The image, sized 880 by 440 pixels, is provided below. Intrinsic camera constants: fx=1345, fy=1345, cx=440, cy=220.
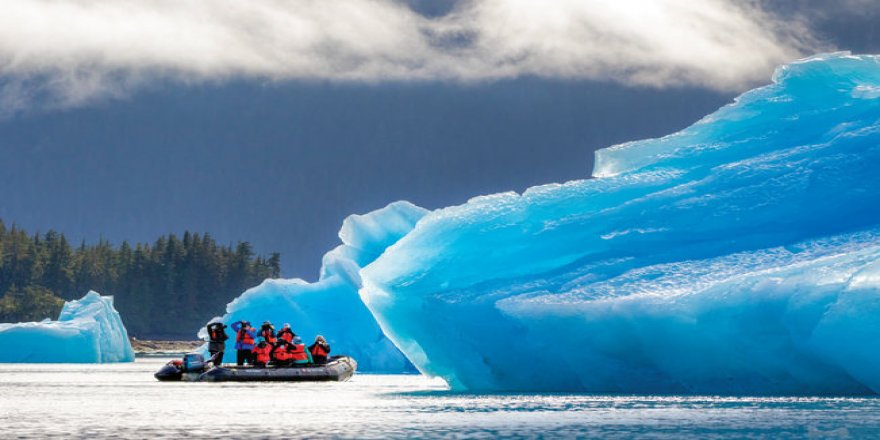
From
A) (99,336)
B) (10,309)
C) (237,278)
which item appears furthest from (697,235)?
(237,278)

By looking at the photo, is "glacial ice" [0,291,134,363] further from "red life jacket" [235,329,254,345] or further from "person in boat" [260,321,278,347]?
"person in boat" [260,321,278,347]

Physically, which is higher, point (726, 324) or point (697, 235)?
point (697, 235)

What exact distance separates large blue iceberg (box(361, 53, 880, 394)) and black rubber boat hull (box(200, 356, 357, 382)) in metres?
5.99

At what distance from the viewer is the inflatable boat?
3103 centimetres

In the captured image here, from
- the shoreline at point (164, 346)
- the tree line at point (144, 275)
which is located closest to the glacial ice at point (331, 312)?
the shoreline at point (164, 346)

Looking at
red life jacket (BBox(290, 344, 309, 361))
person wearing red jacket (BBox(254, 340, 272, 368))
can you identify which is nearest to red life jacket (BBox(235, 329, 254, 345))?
person wearing red jacket (BBox(254, 340, 272, 368))

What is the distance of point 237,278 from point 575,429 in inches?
5898

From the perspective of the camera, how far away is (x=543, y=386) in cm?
2416

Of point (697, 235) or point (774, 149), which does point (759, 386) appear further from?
point (774, 149)

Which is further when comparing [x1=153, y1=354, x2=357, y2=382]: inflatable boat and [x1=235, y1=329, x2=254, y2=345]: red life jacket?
[x1=235, y1=329, x2=254, y2=345]: red life jacket

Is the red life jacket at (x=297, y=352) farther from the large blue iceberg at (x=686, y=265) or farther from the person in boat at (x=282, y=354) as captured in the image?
the large blue iceberg at (x=686, y=265)

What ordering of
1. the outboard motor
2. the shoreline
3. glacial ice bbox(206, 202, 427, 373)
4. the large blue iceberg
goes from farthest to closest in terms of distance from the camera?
the shoreline → glacial ice bbox(206, 202, 427, 373) → the outboard motor → the large blue iceberg

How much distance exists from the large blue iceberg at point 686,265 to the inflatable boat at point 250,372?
6.03m

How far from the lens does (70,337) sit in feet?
210
